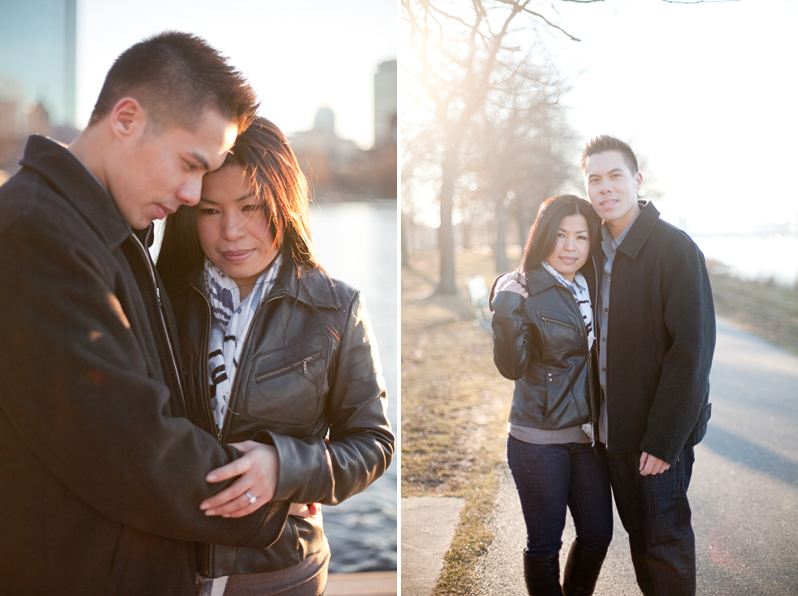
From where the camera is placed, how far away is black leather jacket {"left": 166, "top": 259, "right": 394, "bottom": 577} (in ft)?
4.00

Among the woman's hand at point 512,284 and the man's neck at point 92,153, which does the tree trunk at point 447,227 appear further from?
the man's neck at point 92,153

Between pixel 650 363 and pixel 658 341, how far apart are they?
7cm

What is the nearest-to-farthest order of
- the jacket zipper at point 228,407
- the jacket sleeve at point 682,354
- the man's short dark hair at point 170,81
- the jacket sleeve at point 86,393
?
the jacket sleeve at point 86,393 → the man's short dark hair at point 170,81 → the jacket zipper at point 228,407 → the jacket sleeve at point 682,354

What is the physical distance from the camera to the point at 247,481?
40.3 inches

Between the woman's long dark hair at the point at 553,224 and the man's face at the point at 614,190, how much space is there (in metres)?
0.08

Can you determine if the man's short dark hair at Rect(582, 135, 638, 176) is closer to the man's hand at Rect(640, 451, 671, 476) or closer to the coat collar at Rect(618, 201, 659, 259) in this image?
the coat collar at Rect(618, 201, 659, 259)

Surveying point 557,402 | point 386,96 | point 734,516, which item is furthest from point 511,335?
point 386,96

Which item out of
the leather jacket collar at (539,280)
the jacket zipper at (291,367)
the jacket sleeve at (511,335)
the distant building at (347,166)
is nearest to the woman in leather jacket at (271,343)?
the jacket zipper at (291,367)

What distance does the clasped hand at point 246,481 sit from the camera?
994mm

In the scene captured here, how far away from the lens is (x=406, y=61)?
2.88 metres

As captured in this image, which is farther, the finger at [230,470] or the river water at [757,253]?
Result: the river water at [757,253]

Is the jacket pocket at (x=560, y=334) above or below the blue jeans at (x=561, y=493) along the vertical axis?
above

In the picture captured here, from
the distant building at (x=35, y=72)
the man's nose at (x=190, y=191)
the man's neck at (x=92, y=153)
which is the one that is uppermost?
the distant building at (x=35, y=72)

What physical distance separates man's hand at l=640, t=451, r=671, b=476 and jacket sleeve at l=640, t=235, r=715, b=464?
0.10 ft
